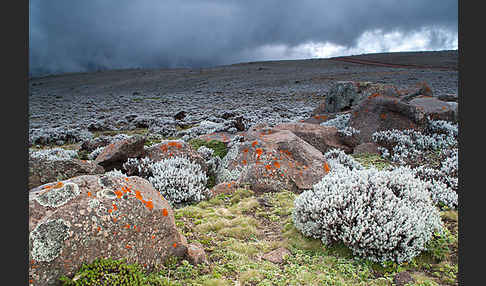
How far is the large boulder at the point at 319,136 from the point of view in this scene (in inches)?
431

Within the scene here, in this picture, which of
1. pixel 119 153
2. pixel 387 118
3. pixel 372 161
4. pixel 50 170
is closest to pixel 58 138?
pixel 119 153

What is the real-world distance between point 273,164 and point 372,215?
3.39 meters

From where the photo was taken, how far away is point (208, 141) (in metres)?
12.1

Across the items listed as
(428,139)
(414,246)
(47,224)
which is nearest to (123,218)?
(47,224)

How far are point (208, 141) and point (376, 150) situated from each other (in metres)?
6.97

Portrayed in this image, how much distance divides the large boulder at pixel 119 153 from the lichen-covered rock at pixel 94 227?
4692 mm

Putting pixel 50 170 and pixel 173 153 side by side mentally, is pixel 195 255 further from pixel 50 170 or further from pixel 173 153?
pixel 173 153

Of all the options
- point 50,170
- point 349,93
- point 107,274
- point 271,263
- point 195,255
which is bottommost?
point 271,263

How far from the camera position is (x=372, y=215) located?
4.49 m

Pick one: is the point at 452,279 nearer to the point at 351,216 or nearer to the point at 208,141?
the point at 351,216

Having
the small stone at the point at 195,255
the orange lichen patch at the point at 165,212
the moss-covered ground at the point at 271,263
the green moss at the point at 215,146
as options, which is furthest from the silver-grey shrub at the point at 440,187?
the green moss at the point at 215,146

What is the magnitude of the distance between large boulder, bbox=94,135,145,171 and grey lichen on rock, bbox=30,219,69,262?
5.43 m

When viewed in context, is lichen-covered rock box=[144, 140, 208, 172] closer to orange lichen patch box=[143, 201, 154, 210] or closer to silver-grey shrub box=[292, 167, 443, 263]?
silver-grey shrub box=[292, 167, 443, 263]

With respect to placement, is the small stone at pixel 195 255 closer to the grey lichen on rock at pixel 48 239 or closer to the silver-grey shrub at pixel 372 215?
the grey lichen on rock at pixel 48 239
